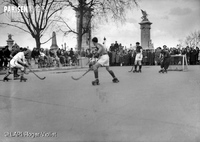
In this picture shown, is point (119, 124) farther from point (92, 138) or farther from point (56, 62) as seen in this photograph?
point (56, 62)

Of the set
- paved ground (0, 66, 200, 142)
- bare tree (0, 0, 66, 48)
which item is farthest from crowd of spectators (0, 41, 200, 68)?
paved ground (0, 66, 200, 142)

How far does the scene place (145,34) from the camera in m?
36.9

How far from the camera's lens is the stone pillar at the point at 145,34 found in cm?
3634

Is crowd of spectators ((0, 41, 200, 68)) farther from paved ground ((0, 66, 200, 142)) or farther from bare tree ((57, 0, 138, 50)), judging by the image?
paved ground ((0, 66, 200, 142))

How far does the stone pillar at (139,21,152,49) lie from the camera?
3634cm

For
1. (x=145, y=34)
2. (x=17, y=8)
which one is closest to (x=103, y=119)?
(x=17, y=8)

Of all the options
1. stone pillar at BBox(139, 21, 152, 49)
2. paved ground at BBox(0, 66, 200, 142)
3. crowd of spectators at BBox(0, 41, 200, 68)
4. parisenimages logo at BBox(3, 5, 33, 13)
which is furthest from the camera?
stone pillar at BBox(139, 21, 152, 49)

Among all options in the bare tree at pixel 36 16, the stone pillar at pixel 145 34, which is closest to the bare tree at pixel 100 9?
the bare tree at pixel 36 16

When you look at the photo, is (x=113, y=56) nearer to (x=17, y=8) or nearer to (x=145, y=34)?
(x=17, y=8)

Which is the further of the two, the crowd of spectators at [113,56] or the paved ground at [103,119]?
the crowd of spectators at [113,56]

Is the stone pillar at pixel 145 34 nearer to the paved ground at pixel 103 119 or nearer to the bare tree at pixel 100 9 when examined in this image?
the bare tree at pixel 100 9

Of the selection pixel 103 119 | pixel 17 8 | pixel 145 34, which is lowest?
pixel 103 119

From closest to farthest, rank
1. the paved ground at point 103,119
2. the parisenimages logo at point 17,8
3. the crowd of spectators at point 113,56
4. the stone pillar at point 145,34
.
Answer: the paved ground at point 103,119, the parisenimages logo at point 17,8, the crowd of spectators at point 113,56, the stone pillar at point 145,34

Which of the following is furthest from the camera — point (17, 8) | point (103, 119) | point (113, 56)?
point (113, 56)
